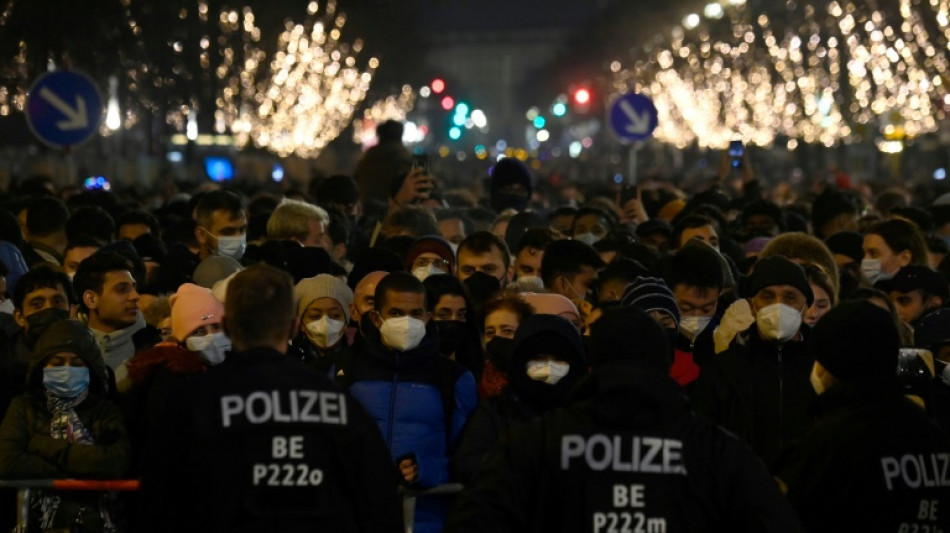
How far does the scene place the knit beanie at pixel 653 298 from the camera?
351 inches

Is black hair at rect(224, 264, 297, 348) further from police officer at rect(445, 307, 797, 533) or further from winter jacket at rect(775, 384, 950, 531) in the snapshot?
winter jacket at rect(775, 384, 950, 531)

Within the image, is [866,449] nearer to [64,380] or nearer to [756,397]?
[756,397]

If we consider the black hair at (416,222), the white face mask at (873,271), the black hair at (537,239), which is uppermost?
the black hair at (416,222)

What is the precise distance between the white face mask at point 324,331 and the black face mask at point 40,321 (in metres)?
1.21

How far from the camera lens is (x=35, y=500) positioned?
8.48 metres

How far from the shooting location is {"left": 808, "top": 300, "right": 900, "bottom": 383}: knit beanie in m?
6.17

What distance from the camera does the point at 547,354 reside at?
739 centimetres

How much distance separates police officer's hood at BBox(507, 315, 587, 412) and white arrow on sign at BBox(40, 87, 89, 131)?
412 inches

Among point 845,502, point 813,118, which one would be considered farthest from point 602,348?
point 813,118

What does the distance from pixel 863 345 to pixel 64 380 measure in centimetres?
364

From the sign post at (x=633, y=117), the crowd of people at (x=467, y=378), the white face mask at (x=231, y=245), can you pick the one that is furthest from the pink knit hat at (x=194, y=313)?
the sign post at (x=633, y=117)

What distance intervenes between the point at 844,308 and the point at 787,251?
4.60m

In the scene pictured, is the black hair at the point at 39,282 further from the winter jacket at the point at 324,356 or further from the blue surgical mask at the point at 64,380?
the blue surgical mask at the point at 64,380

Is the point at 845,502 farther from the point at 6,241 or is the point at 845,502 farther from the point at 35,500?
the point at 6,241
